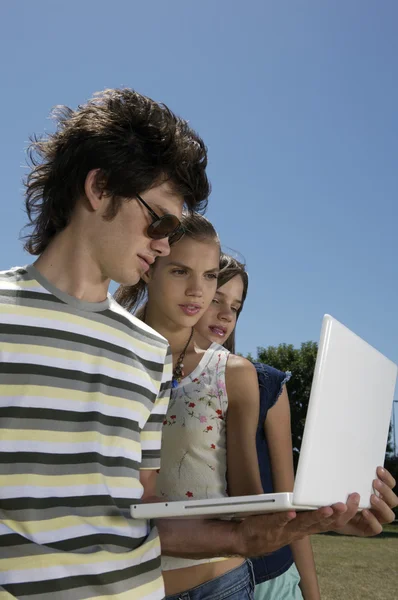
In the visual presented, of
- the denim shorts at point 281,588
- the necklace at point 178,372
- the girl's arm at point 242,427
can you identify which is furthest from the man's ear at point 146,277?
the denim shorts at point 281,588

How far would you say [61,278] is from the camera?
2.37m

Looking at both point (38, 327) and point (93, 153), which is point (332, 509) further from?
point (93, 153)

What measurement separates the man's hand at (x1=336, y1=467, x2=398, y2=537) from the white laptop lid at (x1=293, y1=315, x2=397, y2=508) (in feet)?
0.14

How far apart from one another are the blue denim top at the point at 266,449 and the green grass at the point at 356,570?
10963 mm

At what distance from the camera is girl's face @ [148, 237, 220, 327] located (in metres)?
2.98

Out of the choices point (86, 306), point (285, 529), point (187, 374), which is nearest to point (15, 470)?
point (86, 306)

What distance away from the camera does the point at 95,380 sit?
7.47ft

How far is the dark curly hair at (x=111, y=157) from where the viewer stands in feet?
8.34

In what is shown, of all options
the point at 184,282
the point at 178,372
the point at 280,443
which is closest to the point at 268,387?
the point at 280,443

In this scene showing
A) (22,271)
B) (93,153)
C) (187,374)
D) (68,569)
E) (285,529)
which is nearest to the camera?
(68,569)

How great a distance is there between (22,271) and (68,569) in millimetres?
871

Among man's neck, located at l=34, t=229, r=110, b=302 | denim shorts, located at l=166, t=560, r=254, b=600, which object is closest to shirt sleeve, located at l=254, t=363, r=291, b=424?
denim shorts, located at l=166, t=560, r=254, b=600

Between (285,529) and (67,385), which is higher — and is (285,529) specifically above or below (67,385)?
below

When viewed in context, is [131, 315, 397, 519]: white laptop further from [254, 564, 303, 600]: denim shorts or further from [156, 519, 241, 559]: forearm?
[254, 564, 303, 600]: denim shorts
